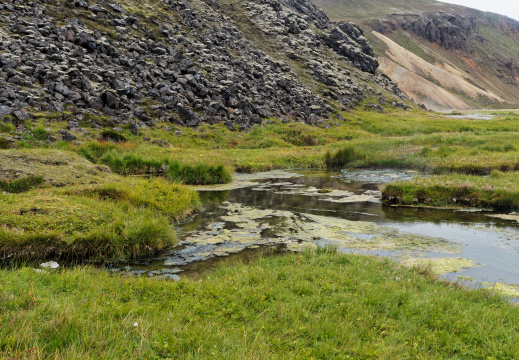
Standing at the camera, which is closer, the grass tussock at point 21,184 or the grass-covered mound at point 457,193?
the grass tussock at point 21,184

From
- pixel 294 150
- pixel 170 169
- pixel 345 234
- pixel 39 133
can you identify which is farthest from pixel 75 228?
pixel 294 150

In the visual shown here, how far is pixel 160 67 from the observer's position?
185 ft

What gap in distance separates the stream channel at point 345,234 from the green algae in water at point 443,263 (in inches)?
1.2

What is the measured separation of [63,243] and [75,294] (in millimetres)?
4381

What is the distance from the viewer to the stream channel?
10320 millimetres

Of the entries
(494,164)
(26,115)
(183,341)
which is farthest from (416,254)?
(26,115)

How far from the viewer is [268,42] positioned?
312 feet

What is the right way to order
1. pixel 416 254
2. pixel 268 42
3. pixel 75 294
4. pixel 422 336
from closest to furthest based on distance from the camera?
pixel 422 336
pixel 75 294
pixel 416 254
pixel 268 42

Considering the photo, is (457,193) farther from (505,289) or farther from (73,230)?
(73,230)

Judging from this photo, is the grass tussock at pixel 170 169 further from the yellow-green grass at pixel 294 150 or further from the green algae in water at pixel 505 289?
the green algae in water at pixel 505 289

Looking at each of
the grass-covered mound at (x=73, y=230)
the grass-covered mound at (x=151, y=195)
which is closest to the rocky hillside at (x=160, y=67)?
the grass-covered mound at (x=151, y=195)

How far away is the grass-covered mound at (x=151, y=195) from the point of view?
49.0 feet

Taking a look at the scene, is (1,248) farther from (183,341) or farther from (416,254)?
(416,254)

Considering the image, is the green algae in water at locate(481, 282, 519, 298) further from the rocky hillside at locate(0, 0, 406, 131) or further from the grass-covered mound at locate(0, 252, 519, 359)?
the rocky hillside at locate(0, 0, 406, 131)
